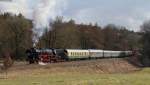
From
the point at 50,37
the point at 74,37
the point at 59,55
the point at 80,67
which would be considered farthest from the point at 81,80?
the point at 74,37

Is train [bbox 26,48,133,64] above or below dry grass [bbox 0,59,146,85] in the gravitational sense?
above

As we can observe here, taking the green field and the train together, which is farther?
the train

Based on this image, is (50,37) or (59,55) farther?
(50,37)

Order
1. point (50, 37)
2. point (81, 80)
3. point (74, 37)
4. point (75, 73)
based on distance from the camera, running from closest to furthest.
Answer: point (81, 80), point (75, 73), point (50, 37), point (74, 37)

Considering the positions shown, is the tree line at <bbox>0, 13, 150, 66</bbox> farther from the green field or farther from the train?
the green field

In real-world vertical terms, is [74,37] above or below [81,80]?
above

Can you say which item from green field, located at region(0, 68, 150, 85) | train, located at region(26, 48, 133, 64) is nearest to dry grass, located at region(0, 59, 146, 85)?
green field, located at region(0, 68, 150, 85)

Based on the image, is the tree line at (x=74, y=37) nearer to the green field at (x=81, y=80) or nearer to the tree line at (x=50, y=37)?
the tree line at (x=50, y=37)

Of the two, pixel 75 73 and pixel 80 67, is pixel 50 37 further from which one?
pixel 75 73

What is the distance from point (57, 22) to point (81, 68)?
88.1 meters

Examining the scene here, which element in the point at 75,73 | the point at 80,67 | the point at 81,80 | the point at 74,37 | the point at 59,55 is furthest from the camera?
the point at 74,37

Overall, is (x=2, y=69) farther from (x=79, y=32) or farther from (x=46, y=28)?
(x=79, y=32)

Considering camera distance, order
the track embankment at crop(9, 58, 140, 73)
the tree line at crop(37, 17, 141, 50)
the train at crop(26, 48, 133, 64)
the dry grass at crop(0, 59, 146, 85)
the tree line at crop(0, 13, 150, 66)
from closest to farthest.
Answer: the dry grass at crop(0, 59, 146, 85) < the track embankment at crop(9, 58, 140, 73) < the train at crop(26, 48, 133, 64) < the tree line at crop(0, 13, 150, 66) < the tree line at crop(37, 17, 141, 50)

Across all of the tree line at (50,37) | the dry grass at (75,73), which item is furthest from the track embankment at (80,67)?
the tree line at (50,37)
